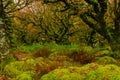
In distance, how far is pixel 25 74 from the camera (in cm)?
1195

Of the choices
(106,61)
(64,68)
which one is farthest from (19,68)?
(106,61)

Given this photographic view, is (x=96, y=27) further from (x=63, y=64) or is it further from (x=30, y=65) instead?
(x=30, y=65)

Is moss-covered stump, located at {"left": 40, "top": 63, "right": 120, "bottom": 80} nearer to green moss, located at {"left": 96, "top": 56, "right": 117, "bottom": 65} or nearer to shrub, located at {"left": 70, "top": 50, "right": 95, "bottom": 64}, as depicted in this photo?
green moss, located at {"left": 96, "top": 56, "right": 117, "bottom": 65}

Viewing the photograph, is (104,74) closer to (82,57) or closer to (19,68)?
(19,68)

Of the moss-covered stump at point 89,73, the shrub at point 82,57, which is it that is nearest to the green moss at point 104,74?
the moss-covered stump at point 89,73

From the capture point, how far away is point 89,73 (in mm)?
10578

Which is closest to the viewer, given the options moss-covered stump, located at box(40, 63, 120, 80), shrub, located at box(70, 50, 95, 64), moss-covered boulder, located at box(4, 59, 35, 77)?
moss-covered stump, located at box(40, 63, 120, 80)

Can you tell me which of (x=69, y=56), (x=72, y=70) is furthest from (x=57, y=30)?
(x=72, y=70)

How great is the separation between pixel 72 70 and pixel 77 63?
3656mm

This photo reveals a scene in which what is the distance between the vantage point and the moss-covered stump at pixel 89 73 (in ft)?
33.3

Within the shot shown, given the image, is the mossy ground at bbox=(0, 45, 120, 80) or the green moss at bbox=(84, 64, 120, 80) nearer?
the green moss at bbox=(84, 64, 120, 80)

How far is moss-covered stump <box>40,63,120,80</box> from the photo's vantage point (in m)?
10.2

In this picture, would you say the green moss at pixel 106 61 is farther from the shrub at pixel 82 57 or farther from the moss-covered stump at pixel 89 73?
the moss-covered stump at pixel 89 73

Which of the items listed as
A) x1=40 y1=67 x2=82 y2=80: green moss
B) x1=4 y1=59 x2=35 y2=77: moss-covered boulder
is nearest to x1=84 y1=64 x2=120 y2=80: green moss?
x1=40 y1=67 x2=82 y2=80: green moss
